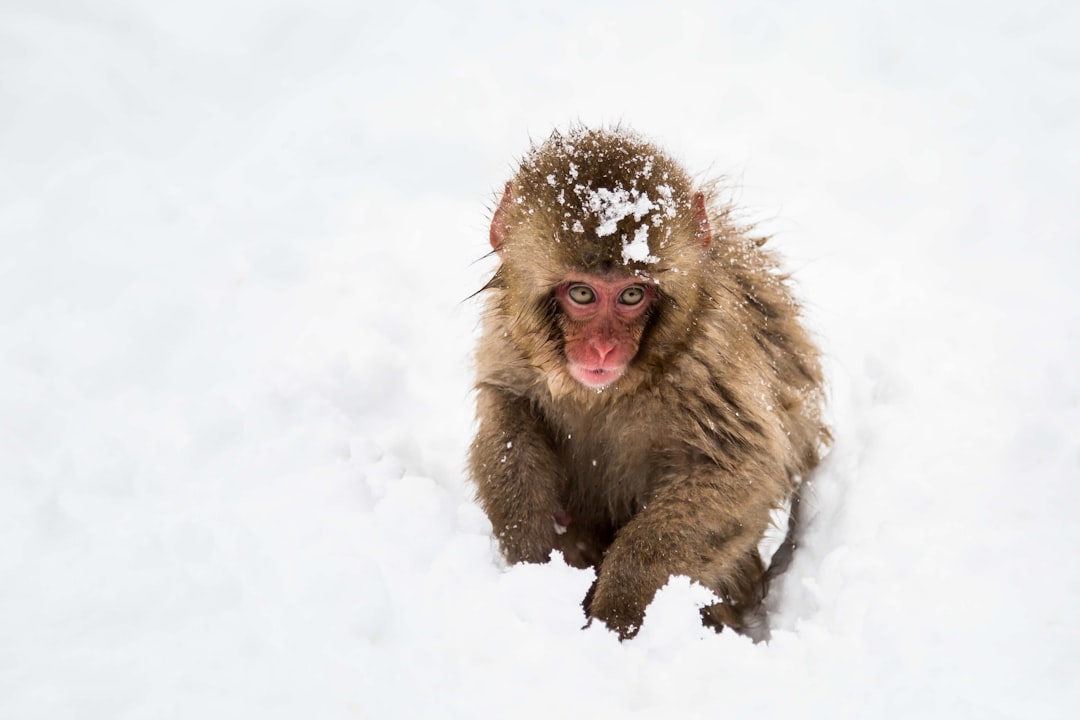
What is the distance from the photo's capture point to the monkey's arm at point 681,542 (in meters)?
2.95

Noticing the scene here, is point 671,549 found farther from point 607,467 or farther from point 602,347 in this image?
point 602,347

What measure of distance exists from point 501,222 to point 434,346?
1639 mm

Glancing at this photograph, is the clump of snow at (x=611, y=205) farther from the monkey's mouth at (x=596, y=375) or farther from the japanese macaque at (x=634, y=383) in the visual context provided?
the monkey's mouth at (x=596, y=375)

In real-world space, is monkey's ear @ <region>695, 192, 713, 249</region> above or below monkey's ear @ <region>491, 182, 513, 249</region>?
below

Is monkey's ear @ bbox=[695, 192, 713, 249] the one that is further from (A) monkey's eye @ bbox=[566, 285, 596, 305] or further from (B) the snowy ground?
(B) the snowy ground

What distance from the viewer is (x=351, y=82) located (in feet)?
20.9

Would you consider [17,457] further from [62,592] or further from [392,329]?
[392,329]

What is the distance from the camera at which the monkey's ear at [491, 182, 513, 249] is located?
118 inches

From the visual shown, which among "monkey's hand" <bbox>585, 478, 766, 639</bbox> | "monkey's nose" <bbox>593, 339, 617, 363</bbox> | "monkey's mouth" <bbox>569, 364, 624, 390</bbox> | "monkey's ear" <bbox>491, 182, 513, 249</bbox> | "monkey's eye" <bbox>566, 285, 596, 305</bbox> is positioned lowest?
"monkey's hand" <bbox>585, 478, 766, 639</bbox>

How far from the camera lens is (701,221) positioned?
2.94 m

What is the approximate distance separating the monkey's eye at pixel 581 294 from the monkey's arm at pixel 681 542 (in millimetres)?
696

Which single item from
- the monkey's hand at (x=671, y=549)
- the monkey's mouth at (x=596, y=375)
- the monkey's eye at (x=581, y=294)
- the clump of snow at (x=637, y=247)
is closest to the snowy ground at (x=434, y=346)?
the monkey's hand at (x=671, y=549)

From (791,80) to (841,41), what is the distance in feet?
1.60

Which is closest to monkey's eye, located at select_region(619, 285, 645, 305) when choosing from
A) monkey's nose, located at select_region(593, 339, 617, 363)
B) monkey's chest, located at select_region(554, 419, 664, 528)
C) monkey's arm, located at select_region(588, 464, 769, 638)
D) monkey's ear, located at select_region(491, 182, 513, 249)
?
monkey's nose, located at select_region(593, 339, 617, 363)
